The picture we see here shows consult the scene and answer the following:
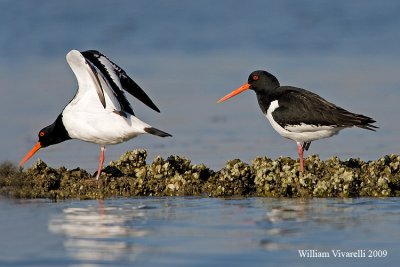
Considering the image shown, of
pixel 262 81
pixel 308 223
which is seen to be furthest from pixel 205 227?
pixel 262 81

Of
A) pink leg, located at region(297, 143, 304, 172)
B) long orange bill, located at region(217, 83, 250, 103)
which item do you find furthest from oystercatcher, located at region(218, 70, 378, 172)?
long orange bill, located at region(217, 83, 250, 103)

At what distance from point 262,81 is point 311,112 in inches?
90.9

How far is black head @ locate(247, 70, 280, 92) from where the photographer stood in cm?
1794

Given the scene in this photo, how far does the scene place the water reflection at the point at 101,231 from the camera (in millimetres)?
9133

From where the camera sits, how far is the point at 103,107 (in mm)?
16344

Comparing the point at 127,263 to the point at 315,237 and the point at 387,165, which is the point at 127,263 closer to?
the point at 315,237

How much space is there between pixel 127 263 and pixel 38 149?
11230 millimetres

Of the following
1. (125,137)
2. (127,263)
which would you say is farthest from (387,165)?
(127,263)

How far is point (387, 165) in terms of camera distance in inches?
591

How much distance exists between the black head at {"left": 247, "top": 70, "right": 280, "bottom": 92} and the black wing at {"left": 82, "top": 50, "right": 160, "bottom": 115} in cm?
299

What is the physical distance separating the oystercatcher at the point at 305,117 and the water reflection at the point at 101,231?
468cm

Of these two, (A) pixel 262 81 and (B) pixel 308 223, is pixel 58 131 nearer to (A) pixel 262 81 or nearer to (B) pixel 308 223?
(A) pixel 262 81

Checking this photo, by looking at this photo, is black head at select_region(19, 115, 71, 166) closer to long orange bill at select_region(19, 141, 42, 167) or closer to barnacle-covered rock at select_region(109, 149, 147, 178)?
long orange bill at select_region(19, 141, 42, 167)

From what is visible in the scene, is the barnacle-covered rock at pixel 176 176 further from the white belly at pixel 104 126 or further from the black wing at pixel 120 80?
the black wing at pixel 120 80
